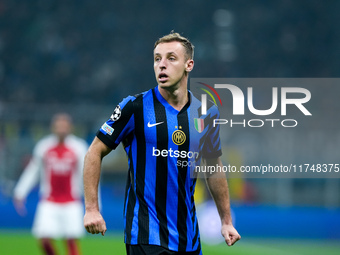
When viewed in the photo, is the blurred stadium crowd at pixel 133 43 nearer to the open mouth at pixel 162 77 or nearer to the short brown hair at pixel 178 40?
the short brown hair at pixel 178 40

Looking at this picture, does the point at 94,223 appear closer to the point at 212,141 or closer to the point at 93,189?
the point at 93,189

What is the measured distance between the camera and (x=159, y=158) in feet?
12.6

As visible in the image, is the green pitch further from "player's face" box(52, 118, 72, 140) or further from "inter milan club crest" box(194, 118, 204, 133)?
"inter milan club crest" box(194, 118, 204, 133)

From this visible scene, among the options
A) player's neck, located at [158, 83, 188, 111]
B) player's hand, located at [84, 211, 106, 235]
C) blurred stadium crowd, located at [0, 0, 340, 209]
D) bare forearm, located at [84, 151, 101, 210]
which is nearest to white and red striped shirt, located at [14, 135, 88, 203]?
player's neck, located at [158, 83, 188, 111]

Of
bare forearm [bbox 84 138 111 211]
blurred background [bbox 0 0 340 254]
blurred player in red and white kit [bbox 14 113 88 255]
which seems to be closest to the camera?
bare forearm [bbox 84 138 111 211]

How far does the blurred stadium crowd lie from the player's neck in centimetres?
1347

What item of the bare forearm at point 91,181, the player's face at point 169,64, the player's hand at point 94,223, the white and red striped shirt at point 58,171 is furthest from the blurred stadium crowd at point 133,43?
the player's hand at point 94,223

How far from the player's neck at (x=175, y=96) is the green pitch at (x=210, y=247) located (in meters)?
6.44

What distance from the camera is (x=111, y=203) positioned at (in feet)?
46.0

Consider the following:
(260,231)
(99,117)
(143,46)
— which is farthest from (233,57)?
(260,231)

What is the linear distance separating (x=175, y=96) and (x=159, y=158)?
44cm

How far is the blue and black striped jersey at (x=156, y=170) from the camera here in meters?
3.78

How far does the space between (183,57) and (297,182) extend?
11181 millimetres

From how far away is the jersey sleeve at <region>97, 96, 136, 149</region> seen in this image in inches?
149
